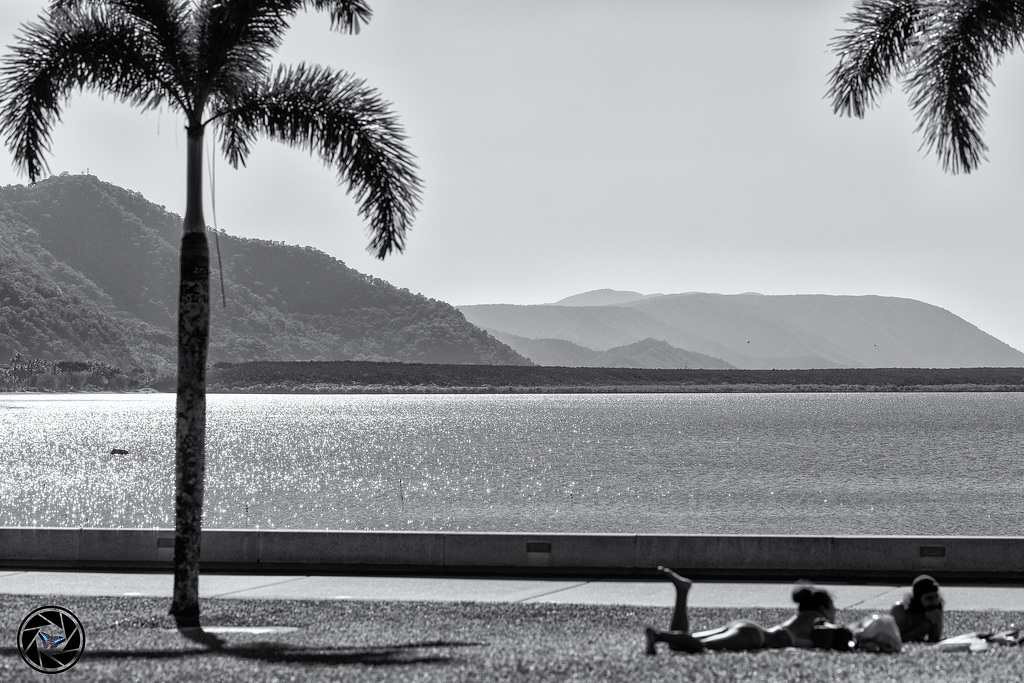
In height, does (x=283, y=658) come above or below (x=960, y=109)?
below

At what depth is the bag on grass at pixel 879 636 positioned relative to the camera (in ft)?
28.4

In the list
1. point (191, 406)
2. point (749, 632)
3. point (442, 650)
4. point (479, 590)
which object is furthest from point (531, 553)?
point (749, 632)

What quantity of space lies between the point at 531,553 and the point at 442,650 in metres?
5.37

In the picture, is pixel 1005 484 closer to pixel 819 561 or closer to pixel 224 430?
pixel 819 561

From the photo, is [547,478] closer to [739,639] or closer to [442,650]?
[442,650]

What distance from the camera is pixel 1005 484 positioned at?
49781 mm

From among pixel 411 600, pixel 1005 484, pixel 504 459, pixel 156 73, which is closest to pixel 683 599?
pixel 411 600

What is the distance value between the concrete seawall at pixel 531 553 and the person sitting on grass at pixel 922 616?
4.32 metres

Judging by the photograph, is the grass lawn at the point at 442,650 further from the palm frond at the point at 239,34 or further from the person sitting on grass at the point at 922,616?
the palm frond at the point at 239,34

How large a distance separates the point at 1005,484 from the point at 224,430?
74061 millimetres

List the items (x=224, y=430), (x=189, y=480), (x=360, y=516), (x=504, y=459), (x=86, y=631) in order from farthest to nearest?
(x=224, y=430)
(x=504, y=459)
(x=360, y=516)
(x=189, y=480)
(x=86, y=631)

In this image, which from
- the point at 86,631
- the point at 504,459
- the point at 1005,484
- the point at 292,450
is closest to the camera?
the point at 86,631

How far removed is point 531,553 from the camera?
571 inches

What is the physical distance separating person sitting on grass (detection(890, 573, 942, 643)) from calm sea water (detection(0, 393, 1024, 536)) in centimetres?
2123
